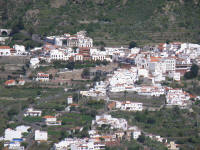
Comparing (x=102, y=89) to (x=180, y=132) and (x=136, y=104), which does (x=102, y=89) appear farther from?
(x=180, y=132)

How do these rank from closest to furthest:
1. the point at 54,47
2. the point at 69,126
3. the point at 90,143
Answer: the point at 90,143 < the point at 69,126 < the point at 54,47

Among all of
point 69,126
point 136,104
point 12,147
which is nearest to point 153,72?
point 136,104

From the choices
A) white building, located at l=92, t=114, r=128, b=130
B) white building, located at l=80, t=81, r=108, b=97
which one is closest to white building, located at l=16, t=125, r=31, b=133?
white building, located at l=92, t=114, r=128, b=130

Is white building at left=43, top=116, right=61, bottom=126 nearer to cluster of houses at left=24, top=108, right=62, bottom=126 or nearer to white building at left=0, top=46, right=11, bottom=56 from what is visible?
cluster of houses at left=24, top=108, right=62, bottom=126

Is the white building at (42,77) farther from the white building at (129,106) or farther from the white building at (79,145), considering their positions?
the white building at (79,145)

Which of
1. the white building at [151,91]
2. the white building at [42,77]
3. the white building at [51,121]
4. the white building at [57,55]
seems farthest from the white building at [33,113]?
the white building at [57,55]
